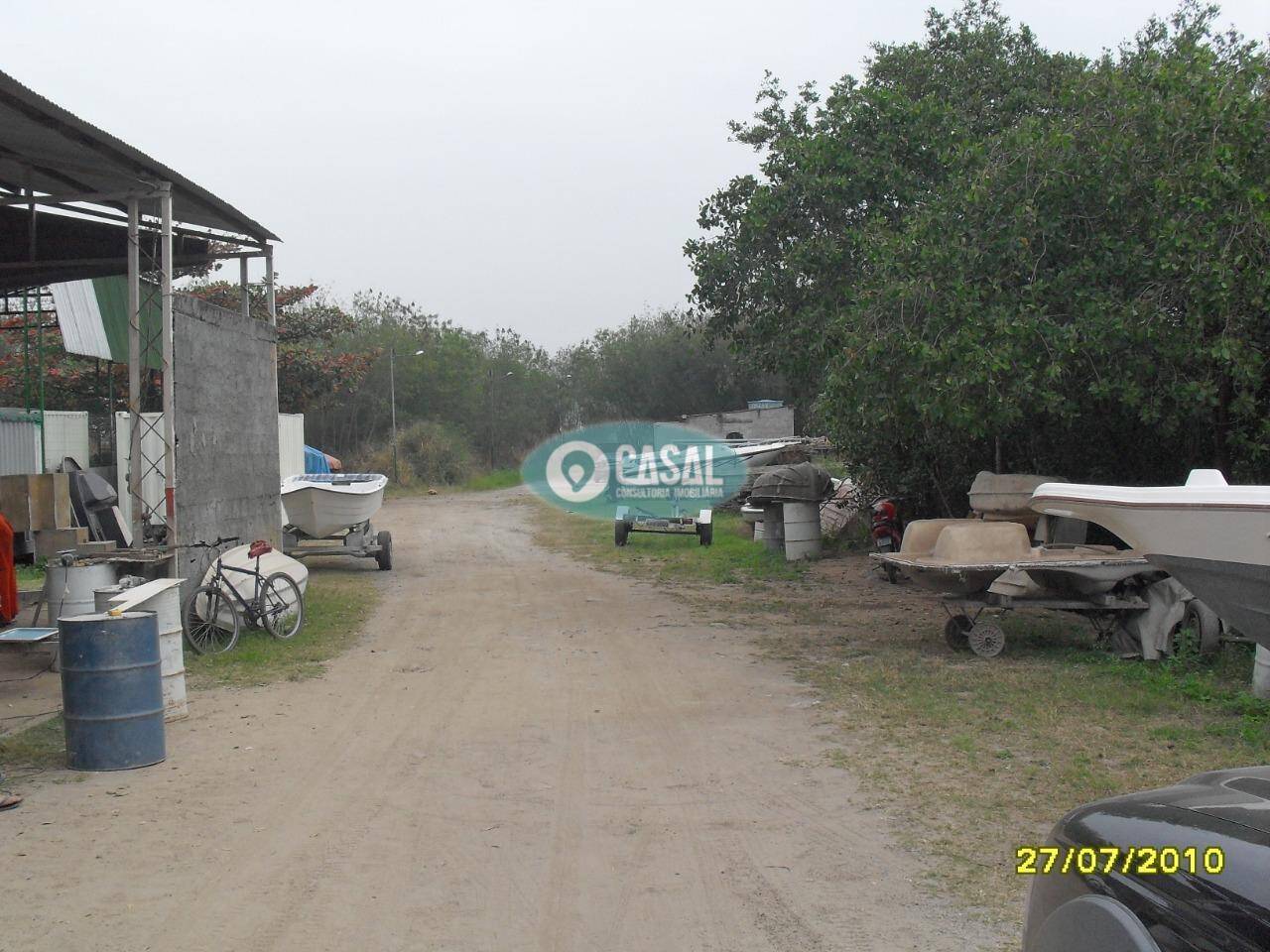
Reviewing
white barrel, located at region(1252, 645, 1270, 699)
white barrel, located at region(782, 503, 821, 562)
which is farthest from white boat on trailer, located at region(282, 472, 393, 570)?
white barrel, located at region(1252, 645, 1270, 699)

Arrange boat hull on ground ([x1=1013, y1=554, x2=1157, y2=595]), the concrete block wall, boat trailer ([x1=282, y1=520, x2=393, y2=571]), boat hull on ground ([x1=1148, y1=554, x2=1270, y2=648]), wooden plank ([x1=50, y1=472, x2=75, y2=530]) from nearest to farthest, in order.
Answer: boat hull on ground ([x1=1148, y1=554, x2=1270, y2=648]) < boat hull on ground ([x1=1013, y1=554, x2=1157, y2=595]) < the concrete block wall < wooden plank ([x1=50, y1=472, x2=75, y2=530]) < boat trailer ([x1=282, y1=520, x2=393, y2=571])

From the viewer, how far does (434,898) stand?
16.1 feet

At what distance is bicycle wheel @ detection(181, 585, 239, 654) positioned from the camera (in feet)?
35.7

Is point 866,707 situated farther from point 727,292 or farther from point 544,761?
point 727,292

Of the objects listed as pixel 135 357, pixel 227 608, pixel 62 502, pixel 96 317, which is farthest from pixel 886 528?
pixel 96 317

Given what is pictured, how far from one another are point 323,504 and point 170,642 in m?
9.00

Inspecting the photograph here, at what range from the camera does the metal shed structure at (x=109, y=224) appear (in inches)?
387

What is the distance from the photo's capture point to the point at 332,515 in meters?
17.3

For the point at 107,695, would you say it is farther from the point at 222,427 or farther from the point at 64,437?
the point at 64,437

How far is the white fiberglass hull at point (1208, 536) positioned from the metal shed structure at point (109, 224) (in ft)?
27.6

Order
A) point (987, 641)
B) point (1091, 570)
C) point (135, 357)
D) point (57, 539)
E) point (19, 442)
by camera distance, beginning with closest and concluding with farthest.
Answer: point (1091, 570) → point (987, 641) → point (135, 357) → point (57, 539) → point (19, 442)

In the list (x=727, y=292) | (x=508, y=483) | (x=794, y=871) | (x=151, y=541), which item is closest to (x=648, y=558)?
(x=727, y=292)

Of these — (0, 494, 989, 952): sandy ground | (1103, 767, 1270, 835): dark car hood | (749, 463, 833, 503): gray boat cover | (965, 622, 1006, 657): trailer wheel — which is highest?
(749, 463, 833, 503): gray boat cover

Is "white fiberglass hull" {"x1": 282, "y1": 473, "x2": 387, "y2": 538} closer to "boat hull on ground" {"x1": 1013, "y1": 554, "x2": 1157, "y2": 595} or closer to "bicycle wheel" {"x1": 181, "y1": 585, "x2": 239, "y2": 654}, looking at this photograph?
"bicycle wheel" {"x1": 181, "y1": 585, "x2": 239, "y2": 654}
